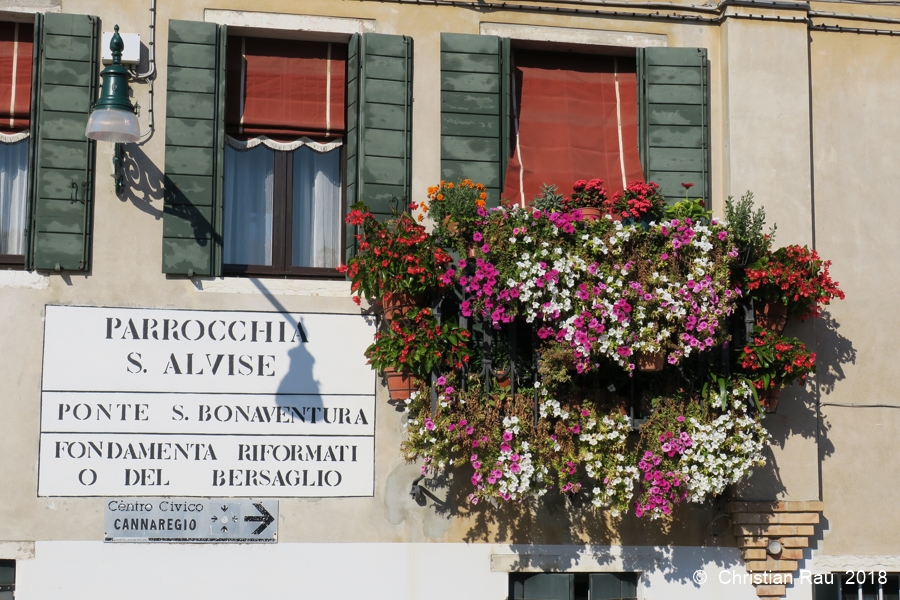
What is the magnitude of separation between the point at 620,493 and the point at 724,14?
3463mm

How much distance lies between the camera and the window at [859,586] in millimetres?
8672

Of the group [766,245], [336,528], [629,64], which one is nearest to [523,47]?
[629,64]

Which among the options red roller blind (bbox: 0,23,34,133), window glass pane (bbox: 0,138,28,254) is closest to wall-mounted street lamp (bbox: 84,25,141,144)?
red roller blind (bbox: 0,23,34,133)

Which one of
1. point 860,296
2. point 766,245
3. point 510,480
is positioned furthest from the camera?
point 860,296

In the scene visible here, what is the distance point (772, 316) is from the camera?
841 centimetres

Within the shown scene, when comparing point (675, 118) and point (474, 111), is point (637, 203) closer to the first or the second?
point (675, 118)

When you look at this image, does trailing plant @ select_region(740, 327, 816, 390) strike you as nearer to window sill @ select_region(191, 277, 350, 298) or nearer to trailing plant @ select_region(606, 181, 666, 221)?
trailing plant @ select_region(606, 181, 666, 221)

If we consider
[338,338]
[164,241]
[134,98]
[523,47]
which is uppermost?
[523,47]

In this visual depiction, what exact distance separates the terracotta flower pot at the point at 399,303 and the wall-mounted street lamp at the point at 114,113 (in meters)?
1.80

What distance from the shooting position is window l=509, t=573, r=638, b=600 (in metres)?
8.37

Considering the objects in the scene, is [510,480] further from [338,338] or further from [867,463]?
[867,463]

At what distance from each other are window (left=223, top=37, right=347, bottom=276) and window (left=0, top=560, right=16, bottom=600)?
2340 mm

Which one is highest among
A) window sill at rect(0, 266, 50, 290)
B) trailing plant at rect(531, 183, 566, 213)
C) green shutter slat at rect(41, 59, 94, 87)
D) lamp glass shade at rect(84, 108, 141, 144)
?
green shutter slat at rect(41, 59, 94, 87)

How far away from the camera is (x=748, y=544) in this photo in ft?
27.7
